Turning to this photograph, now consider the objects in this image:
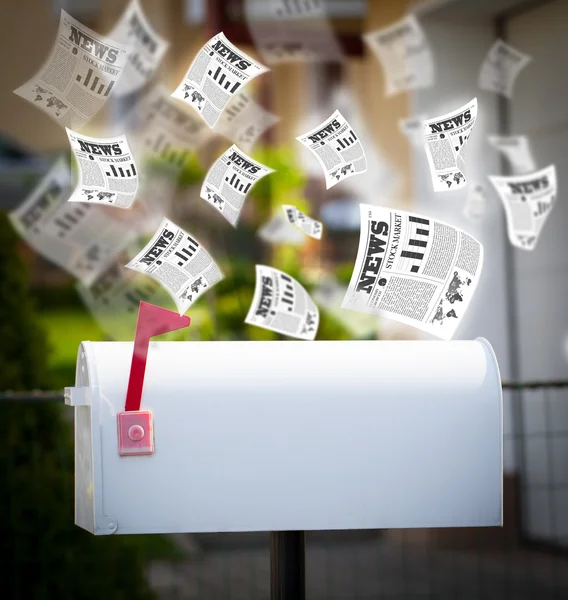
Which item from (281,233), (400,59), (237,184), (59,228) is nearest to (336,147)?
(237,184)

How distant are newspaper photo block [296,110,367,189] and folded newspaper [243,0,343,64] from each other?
11.3 feet

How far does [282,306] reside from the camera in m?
1.70

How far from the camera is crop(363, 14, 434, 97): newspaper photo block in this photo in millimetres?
2805

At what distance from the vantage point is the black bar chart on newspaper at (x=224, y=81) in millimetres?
1529

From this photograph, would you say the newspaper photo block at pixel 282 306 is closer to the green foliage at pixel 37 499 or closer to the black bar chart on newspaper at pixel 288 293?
the black bar chart on newspaper at pixel 288 293

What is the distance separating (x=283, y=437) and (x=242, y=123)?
3.12 ft

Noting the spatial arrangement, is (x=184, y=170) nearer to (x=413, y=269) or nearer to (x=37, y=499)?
(x=37, y=499)

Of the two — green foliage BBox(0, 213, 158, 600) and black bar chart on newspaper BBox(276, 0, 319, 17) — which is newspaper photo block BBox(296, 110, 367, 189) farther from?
black bar chart on newspaper BBox(276, 0, 319, 17)

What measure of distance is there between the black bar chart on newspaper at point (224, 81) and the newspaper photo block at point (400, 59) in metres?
1.28

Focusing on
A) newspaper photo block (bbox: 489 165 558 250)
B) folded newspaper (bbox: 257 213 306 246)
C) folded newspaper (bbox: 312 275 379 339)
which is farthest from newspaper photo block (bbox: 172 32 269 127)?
folded newspaper (bbox: 312 275 379 339)

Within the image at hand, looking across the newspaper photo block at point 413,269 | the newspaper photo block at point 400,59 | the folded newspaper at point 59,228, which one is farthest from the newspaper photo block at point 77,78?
the newspaper photo block at point 400,59

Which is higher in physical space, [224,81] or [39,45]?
[39,45]

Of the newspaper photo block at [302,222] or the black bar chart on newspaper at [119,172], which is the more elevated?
the black bar chart on newspaper at [119,172]

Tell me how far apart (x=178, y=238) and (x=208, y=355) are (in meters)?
0.18
